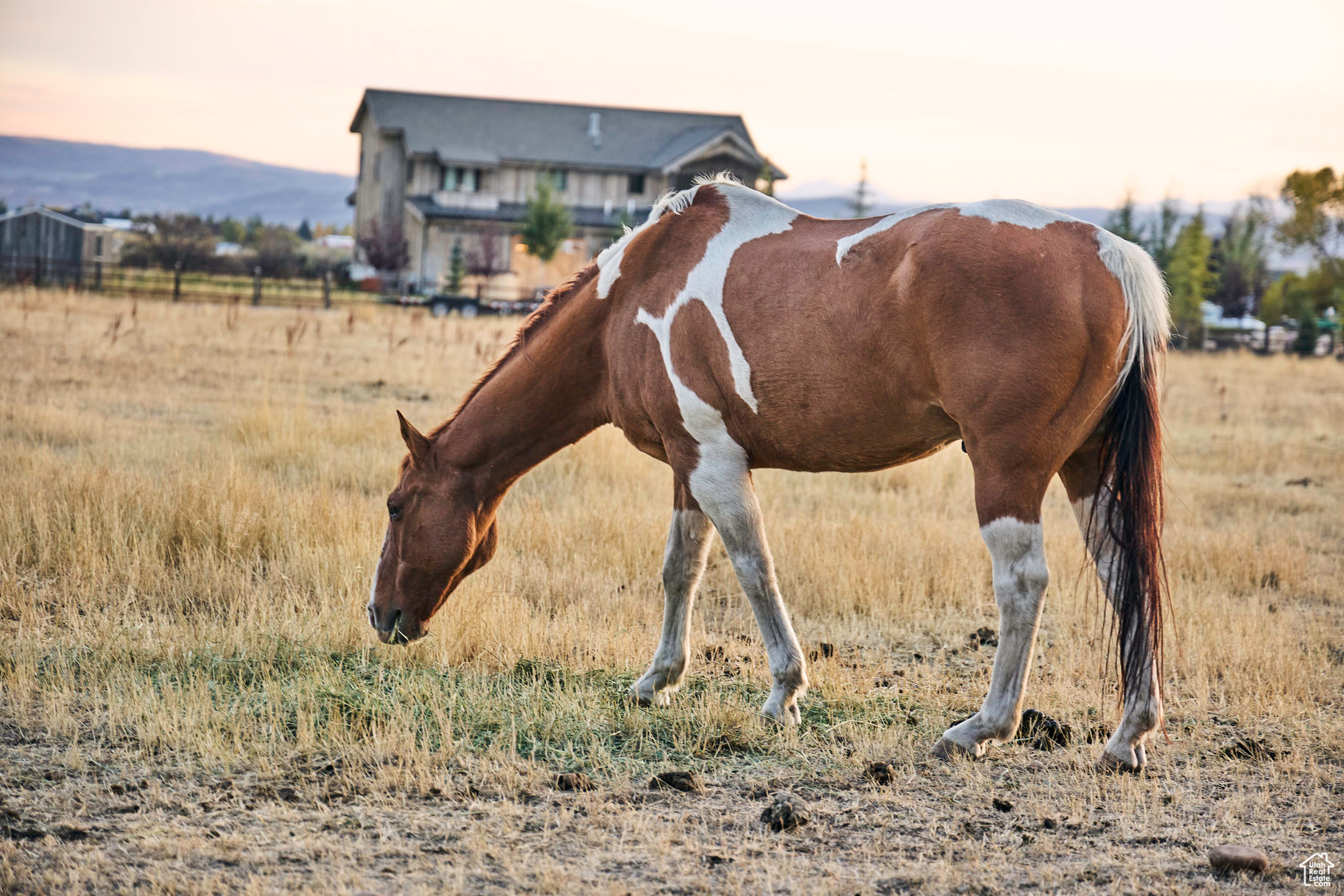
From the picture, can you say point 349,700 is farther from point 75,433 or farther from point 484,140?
point 484,140

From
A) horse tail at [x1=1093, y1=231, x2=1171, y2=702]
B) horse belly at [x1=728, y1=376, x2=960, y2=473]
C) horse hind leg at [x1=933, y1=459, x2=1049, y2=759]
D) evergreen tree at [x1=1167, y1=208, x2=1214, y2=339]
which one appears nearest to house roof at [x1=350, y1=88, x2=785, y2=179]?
evergreen tree at [x1=1167, y1=208, x2=1214, y2=339]

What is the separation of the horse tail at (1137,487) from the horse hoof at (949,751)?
0.61 meters

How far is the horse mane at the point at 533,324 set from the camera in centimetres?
472

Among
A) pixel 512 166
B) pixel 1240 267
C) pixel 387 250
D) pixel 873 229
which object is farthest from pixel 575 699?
pixel 1240 267

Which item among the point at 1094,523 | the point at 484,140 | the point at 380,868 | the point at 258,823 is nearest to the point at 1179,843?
the point at 1094,523

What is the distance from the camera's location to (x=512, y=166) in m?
48.6

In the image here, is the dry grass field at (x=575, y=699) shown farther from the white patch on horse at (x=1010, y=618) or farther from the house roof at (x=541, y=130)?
the house roof at (x=541, y=130)

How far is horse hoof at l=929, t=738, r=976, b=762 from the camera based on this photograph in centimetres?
386

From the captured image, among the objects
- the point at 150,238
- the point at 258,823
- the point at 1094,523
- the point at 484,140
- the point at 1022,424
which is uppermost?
the point at 484,140

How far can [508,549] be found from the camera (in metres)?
6.54

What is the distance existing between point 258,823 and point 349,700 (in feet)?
3.23

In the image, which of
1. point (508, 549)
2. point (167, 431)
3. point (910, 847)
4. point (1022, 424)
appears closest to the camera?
point (910, 847)

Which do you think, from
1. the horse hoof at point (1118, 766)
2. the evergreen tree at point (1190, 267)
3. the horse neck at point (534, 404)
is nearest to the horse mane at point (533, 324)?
the horse neck at point (534, 404)

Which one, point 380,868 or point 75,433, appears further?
point 75,433
